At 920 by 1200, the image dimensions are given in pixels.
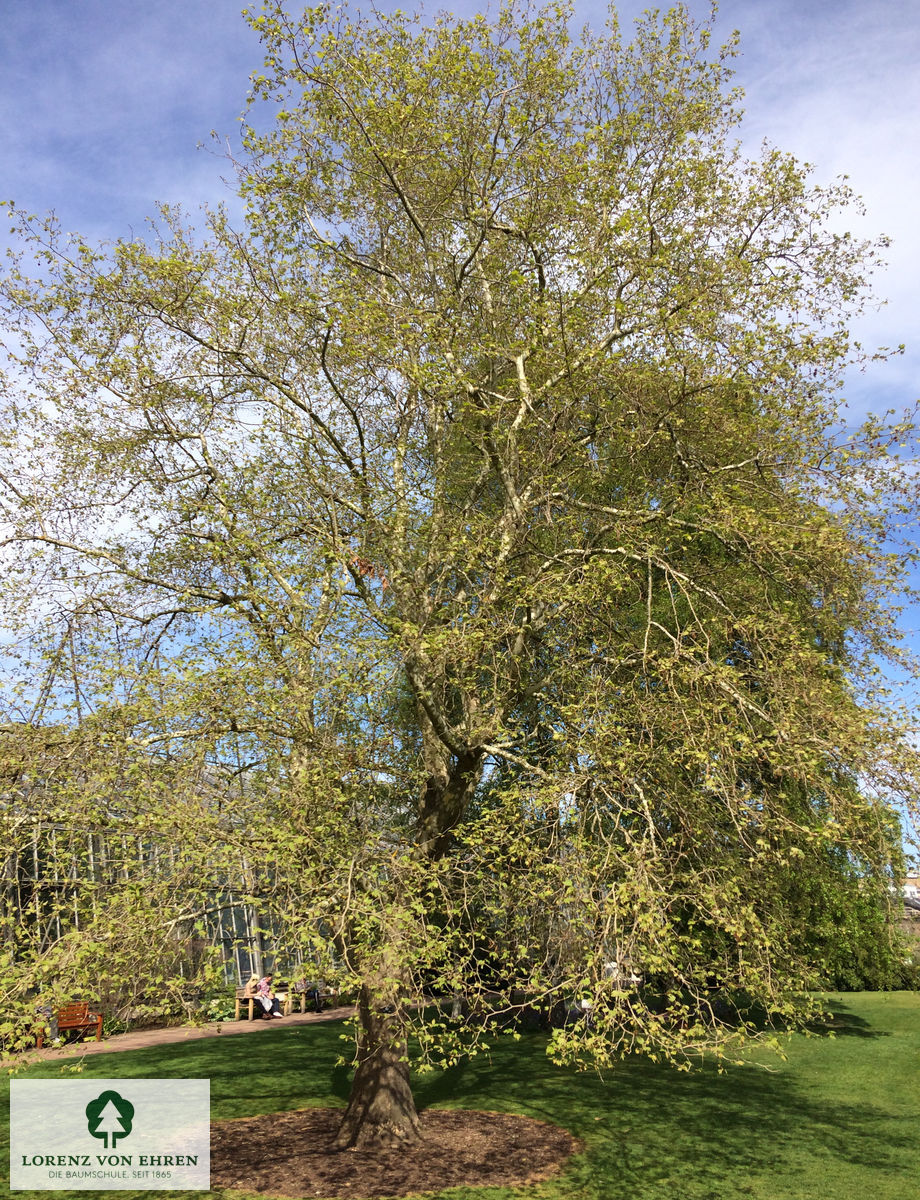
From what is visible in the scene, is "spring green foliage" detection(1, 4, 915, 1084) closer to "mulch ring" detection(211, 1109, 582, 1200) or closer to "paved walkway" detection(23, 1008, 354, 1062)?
"mulch ring" detection(211, 1109, 582, 1200)

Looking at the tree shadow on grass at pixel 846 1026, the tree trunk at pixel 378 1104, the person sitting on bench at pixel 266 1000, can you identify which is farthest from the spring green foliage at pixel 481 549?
the person sitting on bench at pixel 266 1000

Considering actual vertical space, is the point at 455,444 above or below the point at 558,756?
above

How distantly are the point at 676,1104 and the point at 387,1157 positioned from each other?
5.20 m

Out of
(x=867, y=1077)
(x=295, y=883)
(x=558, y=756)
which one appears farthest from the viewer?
(x=867, y=1077)

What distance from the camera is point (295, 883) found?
8125mm

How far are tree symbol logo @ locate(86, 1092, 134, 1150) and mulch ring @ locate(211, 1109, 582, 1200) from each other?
118 cm

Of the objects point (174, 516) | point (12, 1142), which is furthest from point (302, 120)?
point (12, 1142)

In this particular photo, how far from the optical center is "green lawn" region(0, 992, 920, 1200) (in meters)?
9.77

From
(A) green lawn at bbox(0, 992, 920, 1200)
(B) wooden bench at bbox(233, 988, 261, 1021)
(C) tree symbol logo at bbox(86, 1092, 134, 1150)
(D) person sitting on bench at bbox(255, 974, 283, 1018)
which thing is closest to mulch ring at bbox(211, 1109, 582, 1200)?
(A) green lawn at bbox(0, 992, 920, 1200)

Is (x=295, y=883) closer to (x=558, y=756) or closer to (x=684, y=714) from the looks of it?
(x=558, y=756)

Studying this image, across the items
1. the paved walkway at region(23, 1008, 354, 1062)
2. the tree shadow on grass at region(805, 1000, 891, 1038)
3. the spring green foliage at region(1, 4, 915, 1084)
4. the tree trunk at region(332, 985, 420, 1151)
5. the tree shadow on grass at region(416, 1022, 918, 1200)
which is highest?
the spring green foliage at region(1, 4, 915, 1084)

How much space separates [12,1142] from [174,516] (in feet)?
25.9

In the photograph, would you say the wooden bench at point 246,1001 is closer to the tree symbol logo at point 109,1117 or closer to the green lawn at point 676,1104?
the green lawn at point 676,1104

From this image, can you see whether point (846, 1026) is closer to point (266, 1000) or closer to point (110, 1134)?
point (266, 1000)
